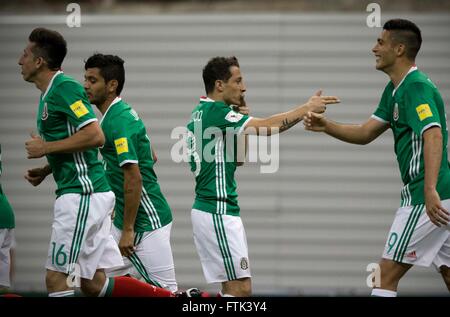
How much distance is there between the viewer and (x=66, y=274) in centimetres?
690

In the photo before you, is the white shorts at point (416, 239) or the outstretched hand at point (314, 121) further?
the outstretched hand at point (314, 121)

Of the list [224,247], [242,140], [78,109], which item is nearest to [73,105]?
[78,109]

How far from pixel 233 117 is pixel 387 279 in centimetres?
182

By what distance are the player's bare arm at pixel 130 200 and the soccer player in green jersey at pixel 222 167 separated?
0.49 m

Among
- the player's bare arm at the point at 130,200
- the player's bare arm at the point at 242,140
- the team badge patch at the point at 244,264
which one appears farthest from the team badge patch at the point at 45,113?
the team badge patch at the point at 244,264

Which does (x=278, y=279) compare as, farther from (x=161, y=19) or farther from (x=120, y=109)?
(x=120, y=109)

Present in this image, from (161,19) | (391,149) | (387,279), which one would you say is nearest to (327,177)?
(391,149)

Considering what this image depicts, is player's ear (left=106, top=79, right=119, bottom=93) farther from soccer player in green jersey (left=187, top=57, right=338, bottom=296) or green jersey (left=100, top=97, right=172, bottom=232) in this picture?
soccer player in green jersey (left=187, top=57, right=338, bottom=296)

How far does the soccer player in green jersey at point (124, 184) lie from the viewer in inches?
302

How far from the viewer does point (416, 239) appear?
6.76 meters

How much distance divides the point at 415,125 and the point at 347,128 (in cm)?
91

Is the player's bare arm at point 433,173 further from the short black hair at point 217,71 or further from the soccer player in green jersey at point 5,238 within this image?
the soccer player in green jersey at point 5,238

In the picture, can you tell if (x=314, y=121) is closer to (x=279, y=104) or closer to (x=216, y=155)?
(x=216, y=155)

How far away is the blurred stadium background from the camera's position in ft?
41.4
